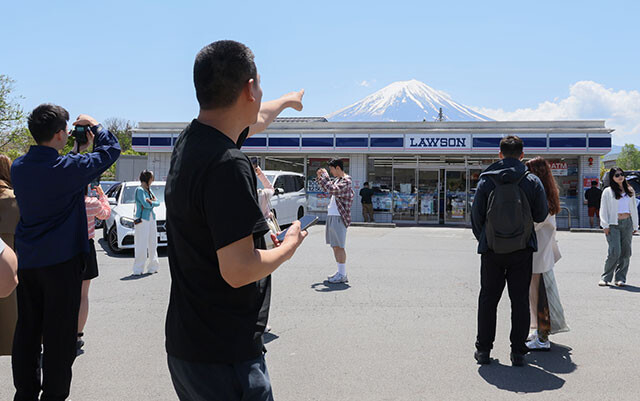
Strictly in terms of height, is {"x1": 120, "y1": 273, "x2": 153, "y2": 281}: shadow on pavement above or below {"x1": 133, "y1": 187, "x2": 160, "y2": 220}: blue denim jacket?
below

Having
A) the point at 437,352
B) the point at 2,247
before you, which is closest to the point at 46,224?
the point at 2,247

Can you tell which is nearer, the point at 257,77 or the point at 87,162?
the point at 257,77

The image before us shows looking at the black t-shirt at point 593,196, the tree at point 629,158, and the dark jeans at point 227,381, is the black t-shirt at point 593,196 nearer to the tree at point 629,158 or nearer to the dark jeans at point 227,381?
the dark jeans at point 227,381

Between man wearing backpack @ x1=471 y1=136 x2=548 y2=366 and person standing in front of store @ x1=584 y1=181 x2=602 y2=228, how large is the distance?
16827 millimetres

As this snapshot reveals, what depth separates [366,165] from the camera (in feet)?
71.7

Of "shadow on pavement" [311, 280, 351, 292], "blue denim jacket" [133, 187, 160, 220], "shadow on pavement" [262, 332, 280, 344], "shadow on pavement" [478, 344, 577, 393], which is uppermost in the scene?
"blue denim jacket" [133, 187, 160, 220]

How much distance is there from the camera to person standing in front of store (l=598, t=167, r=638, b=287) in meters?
7.85

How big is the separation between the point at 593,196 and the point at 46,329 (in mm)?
20241

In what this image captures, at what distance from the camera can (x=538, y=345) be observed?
488 cm

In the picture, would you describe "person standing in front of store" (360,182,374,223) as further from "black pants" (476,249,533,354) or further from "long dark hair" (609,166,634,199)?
"black pants" (476,249,533,354)

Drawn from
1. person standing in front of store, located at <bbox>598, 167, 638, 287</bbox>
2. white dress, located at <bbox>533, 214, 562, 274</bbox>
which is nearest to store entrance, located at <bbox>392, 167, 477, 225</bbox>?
person standing in front of store, located at <bbox>598, 167, 638, 287</bbox>

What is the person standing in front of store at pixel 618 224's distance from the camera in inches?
309

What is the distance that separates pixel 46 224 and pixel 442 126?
63.4 ft

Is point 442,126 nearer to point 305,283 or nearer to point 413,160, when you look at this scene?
point 413,160
